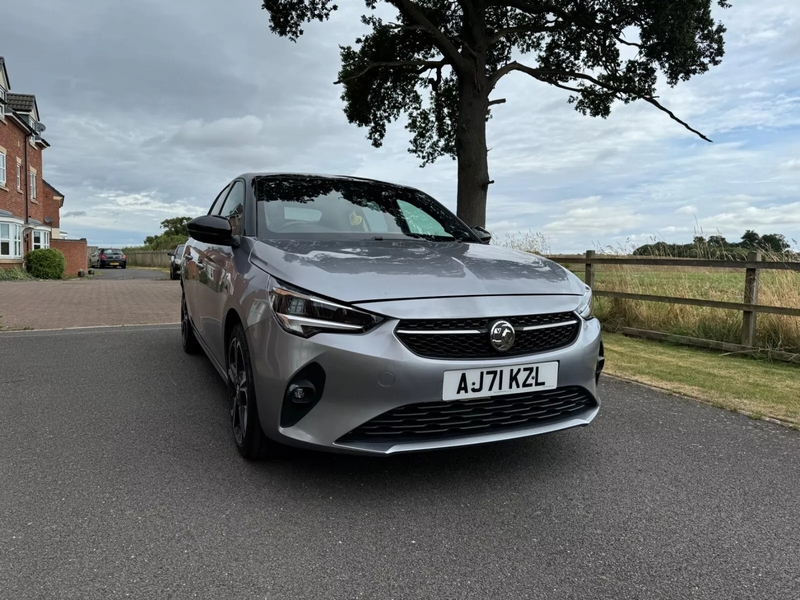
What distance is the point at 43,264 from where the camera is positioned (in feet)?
74.6

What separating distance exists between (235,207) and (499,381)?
8.04ft

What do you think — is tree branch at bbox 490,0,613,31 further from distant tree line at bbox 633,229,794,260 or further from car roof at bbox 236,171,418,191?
car roof at bbox 236,171,418,191

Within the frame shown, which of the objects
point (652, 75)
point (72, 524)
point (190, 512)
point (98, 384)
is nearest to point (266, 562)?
point (190, 512)

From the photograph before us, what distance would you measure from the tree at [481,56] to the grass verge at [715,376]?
4573 millimetres

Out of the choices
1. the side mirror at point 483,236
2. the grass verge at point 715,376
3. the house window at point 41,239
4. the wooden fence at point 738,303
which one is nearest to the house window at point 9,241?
the house window at point 41,239

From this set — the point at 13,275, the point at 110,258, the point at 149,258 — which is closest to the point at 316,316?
the point at 13,275

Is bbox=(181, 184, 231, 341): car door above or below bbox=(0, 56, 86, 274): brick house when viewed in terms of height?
below

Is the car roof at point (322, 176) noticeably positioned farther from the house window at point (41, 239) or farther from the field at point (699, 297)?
the house window at point (41, 239)

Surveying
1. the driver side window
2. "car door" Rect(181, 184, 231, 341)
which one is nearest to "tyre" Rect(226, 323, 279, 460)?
"car door" Rect(181, 184, 231, 341)

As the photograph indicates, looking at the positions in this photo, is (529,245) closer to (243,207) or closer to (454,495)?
(243,207)

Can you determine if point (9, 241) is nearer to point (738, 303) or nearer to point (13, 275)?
point (13, 275)

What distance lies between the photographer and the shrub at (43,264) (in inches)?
893

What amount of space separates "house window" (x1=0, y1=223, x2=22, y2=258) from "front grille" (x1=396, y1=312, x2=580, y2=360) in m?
25.4

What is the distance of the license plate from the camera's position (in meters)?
2.33
